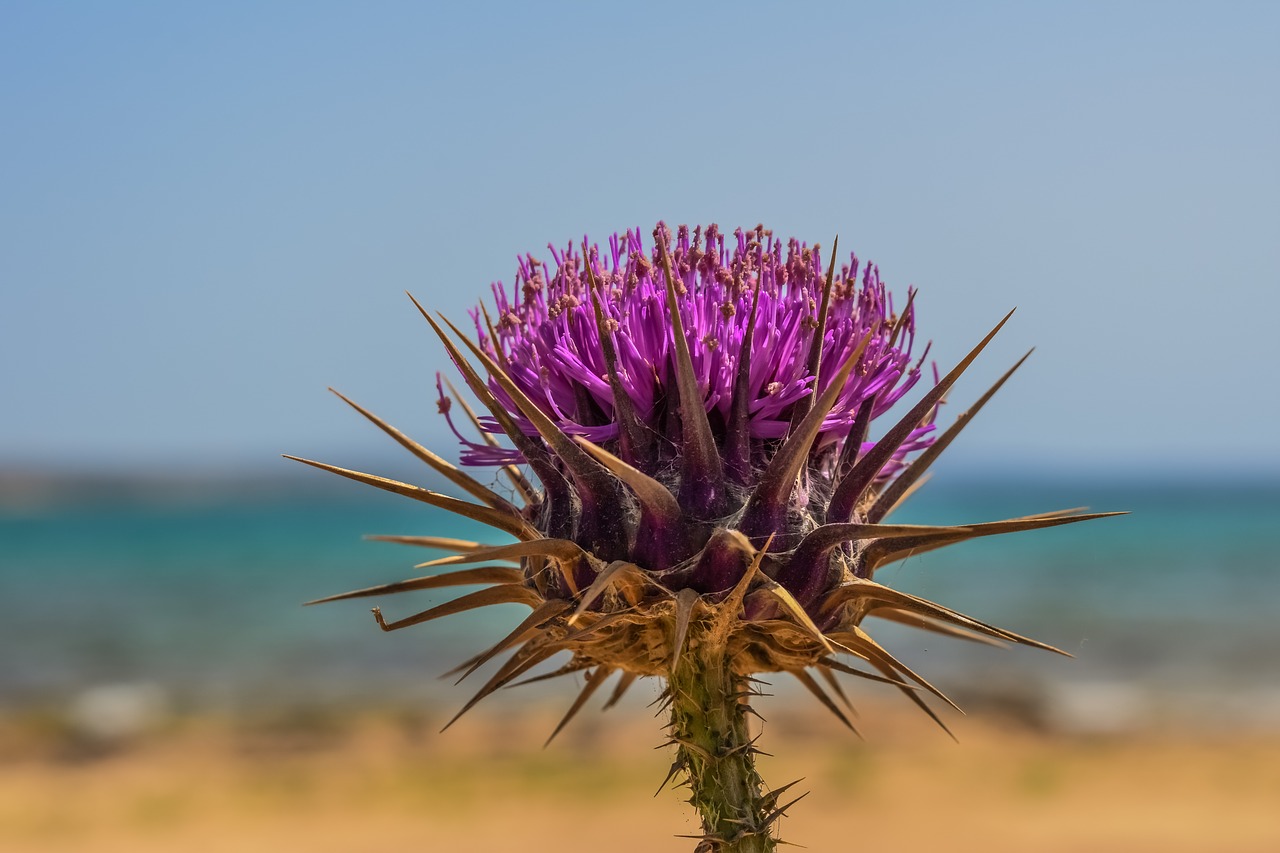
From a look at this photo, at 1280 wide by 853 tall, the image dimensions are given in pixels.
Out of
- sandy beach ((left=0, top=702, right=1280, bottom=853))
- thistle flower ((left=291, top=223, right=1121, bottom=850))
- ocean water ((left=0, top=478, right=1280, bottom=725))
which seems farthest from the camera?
ocean water ((left=0, top=478, right=1280, bottom=725))

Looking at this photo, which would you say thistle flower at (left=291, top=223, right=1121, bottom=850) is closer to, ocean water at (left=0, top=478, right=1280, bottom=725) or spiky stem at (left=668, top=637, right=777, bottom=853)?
spiky stem at (left=668, top=637, right=777, bottom=853)

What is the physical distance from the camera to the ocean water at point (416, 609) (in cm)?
3262

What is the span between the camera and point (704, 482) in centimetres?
397

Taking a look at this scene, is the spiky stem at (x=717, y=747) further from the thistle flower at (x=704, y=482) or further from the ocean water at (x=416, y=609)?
the ocean water at (x=416, y=609)

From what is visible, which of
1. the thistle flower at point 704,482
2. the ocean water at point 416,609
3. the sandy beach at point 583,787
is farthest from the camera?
the ocean water at point 416,609

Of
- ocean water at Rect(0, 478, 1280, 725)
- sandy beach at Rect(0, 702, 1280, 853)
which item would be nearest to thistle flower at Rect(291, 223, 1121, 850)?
ocean water at Rect(0, 478, 1280, 725)

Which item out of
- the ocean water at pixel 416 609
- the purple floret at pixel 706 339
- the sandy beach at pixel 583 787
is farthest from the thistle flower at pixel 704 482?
the sandy beach at pixel 583 787

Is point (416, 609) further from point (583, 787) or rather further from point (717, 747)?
A: point (717, 747)

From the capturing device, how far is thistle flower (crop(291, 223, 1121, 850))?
3826 mm

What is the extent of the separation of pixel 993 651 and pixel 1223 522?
69.0 metres

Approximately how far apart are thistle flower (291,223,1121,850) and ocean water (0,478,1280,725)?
2.69 feet

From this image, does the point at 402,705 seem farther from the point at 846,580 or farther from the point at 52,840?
the point at 846,580

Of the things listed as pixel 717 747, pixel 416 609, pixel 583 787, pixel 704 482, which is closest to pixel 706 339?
pixel 704 482

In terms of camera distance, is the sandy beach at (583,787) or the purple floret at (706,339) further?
the sandy beach at (583,787)
